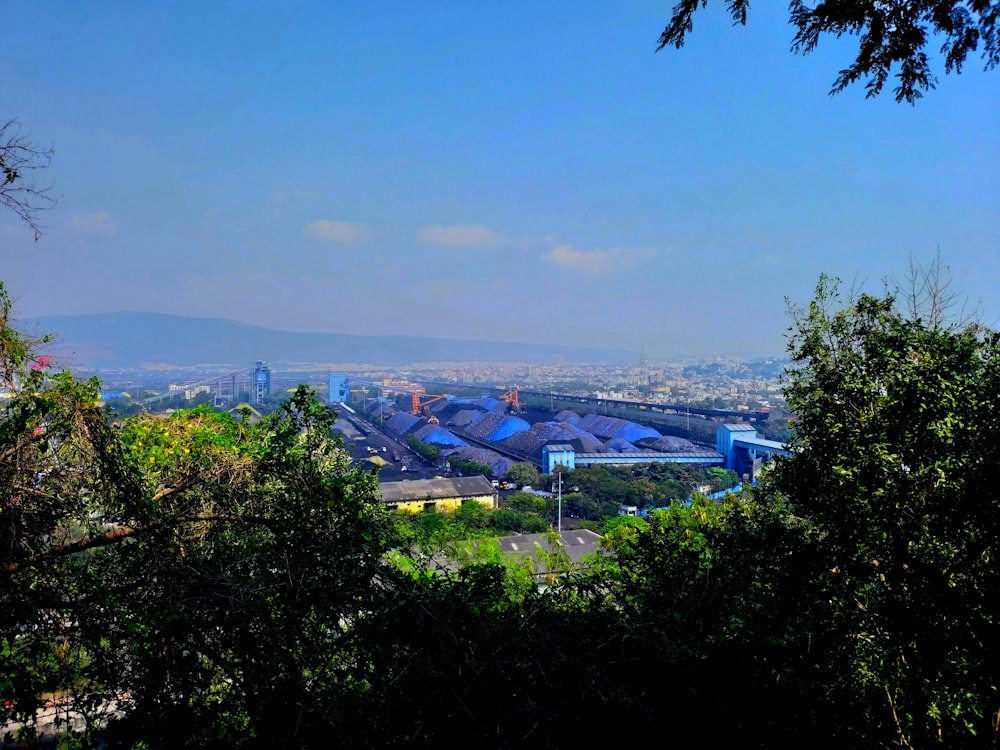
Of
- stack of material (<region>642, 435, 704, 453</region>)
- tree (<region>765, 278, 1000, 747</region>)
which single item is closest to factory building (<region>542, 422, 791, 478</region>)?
stack of material (<region>642, 435, 704, 453</region>)

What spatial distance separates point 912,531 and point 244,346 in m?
144

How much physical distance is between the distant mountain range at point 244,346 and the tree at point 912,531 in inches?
3592

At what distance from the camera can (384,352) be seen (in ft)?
507

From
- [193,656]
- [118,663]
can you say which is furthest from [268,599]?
[118,663]

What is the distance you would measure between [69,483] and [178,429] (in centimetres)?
543

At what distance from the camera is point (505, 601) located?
3.28 m

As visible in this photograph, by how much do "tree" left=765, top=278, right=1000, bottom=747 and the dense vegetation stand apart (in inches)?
0.5

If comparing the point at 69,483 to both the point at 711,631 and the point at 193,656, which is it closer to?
the point at 193,656

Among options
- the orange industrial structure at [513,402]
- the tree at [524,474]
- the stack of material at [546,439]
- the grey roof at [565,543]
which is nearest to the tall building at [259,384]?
the stack of material at [546,439]

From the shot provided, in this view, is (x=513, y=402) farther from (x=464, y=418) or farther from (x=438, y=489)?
(x=438, y=489)

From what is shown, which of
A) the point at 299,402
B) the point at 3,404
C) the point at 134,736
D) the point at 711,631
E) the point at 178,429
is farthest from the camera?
the point at 178,429

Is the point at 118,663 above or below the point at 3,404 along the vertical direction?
below

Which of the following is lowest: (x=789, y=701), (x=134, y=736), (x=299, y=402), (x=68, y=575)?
(x=789, y=701)

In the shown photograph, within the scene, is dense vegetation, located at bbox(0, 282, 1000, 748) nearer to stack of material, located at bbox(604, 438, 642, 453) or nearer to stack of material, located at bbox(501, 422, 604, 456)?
stack of material, located at bbox(501, 422, 604, 456)
